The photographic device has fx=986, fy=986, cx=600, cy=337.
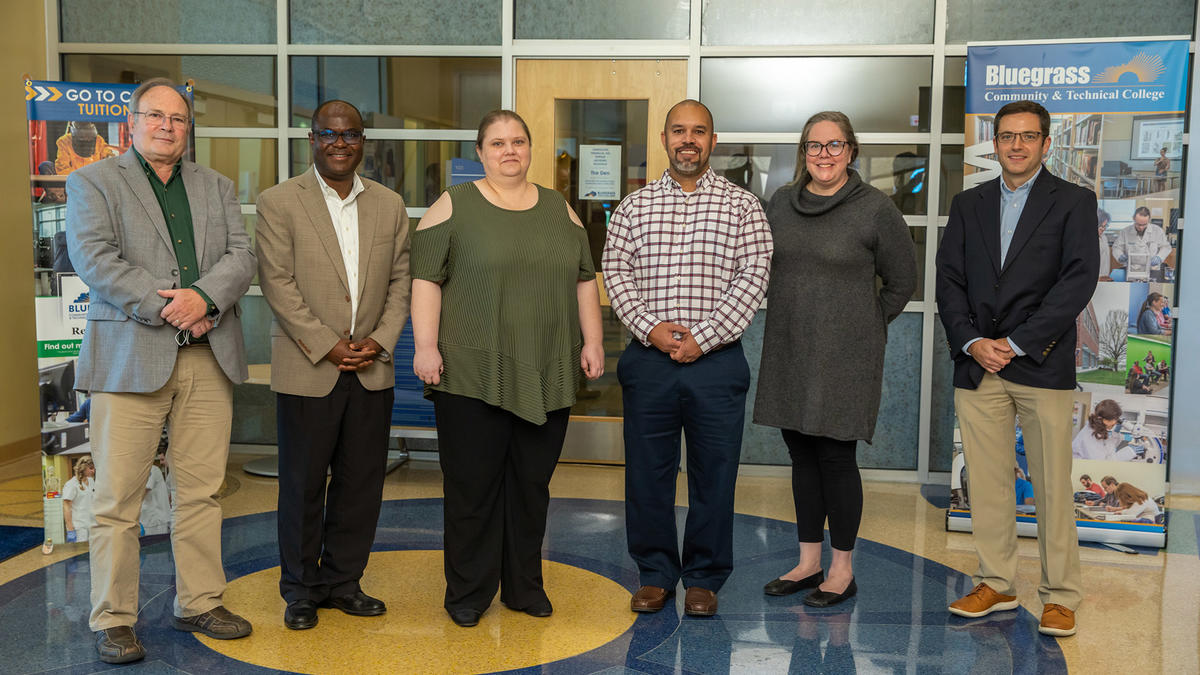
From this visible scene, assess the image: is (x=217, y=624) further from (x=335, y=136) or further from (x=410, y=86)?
→ (x=410, y=86)

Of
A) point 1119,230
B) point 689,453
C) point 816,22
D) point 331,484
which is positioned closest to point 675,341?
point 689,453

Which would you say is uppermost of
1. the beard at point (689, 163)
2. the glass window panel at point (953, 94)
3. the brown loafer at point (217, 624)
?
the glass window panel at point (953, 94)

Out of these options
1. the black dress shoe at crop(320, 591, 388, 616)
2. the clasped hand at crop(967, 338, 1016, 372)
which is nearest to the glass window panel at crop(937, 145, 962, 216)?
the clasped hand at crop(967, 338, 1016, 372)

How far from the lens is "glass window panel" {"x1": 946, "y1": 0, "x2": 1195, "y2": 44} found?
5.19 m

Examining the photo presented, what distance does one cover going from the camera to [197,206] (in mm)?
3090

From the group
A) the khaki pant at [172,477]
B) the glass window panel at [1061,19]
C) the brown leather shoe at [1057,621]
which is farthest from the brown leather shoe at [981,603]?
the glass window panel at [1061,19]

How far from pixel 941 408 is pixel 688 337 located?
2.91 metres

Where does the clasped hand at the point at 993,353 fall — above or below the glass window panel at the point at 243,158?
below

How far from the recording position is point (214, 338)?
10.0ft

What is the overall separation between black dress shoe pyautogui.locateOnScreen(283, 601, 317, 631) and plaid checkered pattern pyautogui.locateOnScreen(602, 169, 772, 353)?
1.41 metres

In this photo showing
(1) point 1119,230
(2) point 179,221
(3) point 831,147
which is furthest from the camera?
(1) point 1119,230

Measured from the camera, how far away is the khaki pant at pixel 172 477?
295cm

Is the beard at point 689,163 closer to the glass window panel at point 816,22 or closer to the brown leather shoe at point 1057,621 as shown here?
the brown leather shoe at point 1057,621

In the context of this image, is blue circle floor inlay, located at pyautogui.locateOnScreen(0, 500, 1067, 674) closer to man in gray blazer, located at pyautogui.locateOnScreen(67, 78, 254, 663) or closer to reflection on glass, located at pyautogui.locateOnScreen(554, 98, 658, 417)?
man in gray blazer, located at pyautogui.locateOnScreen(67, 78, 254, 663)
